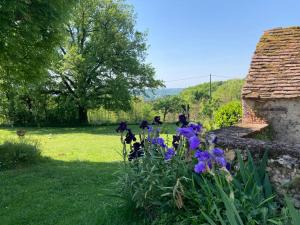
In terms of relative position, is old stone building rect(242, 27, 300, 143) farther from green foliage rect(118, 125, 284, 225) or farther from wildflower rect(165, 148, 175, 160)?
wildflower rect(165, 148, 175, 160)

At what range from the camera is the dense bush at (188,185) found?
391 cm

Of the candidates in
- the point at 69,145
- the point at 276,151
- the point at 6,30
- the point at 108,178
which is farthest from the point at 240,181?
the point at 69,145

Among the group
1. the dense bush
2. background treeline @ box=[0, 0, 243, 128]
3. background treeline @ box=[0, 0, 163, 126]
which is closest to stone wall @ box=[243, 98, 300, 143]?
the dense bush

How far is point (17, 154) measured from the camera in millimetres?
11891

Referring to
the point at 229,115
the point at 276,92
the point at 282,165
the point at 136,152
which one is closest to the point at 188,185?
the point at 136,152

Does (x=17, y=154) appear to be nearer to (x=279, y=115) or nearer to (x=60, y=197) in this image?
(x=60, y=197)

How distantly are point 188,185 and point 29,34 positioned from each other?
26.3ft

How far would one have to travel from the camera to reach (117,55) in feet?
102

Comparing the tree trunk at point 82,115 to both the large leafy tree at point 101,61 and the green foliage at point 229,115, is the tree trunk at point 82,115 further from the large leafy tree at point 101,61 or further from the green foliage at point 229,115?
the green foliage at point 229,115

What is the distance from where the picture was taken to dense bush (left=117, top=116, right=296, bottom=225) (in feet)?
12.8

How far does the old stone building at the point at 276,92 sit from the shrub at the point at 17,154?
7153 millimetres

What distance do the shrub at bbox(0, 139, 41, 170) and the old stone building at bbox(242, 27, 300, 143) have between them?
715 cm

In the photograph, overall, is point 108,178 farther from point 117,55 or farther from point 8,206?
point 117,55

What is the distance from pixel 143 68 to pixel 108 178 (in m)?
23.6
